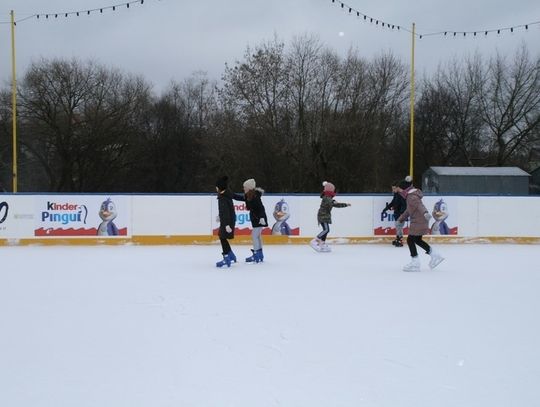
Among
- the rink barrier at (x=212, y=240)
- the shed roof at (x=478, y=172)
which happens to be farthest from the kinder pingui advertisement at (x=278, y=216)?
the shed roof at (x=478, y=172)

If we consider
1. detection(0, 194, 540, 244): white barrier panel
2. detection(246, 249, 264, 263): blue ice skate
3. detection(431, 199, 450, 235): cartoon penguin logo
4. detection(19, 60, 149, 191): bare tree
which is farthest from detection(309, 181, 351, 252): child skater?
detection(19, 60, 149, 191): bare tree

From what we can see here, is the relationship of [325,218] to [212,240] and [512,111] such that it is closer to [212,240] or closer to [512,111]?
[212,240]

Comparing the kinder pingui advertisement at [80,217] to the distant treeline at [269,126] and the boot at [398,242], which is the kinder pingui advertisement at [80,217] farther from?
the distant treeline at [269,126]

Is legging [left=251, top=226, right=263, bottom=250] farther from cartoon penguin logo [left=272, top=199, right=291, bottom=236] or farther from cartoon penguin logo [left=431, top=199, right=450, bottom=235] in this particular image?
cartoon penguin logo [left=431, top=199, right=450, bottom=235]

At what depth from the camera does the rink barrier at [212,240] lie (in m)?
13.1

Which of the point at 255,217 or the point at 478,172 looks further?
the point at 478,172

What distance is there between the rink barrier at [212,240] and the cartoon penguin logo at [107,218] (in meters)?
0.19

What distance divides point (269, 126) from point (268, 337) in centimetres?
2773

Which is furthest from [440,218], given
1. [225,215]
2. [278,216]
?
[225,215]

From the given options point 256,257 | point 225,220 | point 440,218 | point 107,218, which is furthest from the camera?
point 440,218

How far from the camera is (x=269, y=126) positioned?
32.1 metres

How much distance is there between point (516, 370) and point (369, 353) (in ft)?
3.44

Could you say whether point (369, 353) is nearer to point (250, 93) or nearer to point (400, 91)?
point (250, 93)

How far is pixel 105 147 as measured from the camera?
4172cm
